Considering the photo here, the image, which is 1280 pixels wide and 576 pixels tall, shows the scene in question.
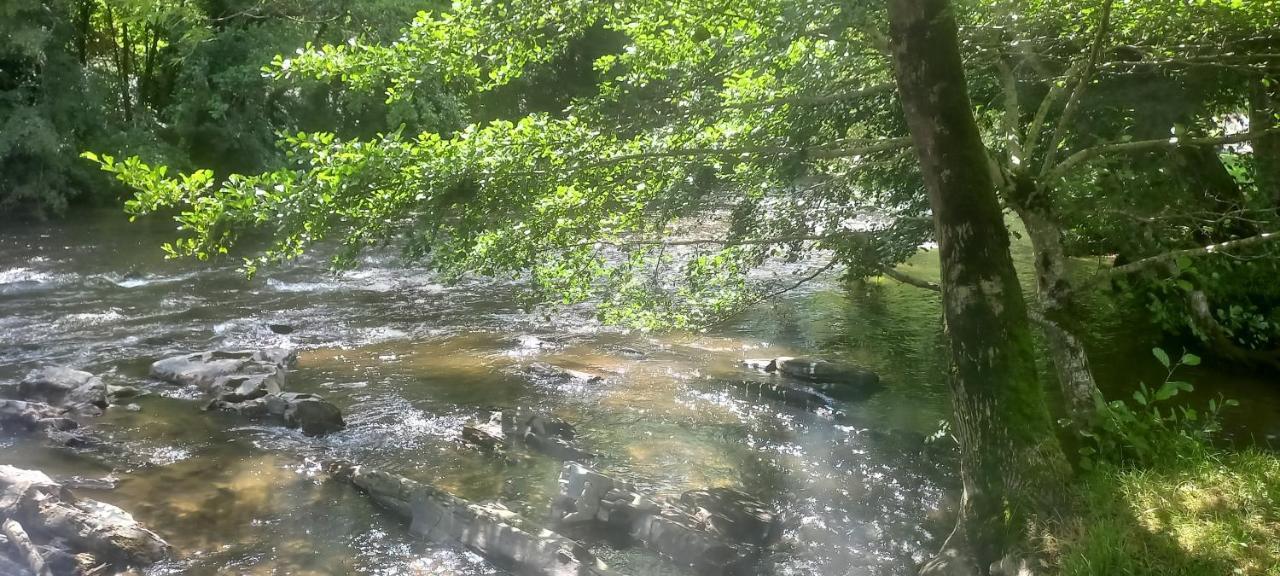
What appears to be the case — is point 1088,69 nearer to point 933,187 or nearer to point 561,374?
point 933,187

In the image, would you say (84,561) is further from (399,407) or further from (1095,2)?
(1095,2)

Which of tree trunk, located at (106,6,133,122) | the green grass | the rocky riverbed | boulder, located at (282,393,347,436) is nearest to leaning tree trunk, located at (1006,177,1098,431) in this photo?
the green grass

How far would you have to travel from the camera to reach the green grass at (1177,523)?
4676 mm

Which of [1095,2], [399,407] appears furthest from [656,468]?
[1095,2]

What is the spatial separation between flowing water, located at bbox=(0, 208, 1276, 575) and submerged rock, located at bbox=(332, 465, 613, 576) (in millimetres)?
146

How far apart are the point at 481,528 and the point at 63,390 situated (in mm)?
5966

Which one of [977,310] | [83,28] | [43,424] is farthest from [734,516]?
[83,28]

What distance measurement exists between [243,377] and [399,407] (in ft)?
6.70

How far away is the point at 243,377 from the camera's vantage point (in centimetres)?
1050

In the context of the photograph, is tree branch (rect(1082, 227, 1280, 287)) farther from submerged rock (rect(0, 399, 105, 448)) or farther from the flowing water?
submerged rock (rect(0, 399, 105, 448))

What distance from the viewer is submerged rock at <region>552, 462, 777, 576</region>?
21.1 feet

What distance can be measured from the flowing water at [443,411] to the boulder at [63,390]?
396 millimetres

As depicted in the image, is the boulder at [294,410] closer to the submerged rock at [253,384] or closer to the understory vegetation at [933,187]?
the submerged rock at [253,384]

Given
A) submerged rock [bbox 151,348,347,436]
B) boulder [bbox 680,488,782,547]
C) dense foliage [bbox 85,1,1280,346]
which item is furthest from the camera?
submerged rock [bbox 151,348,347,436]
